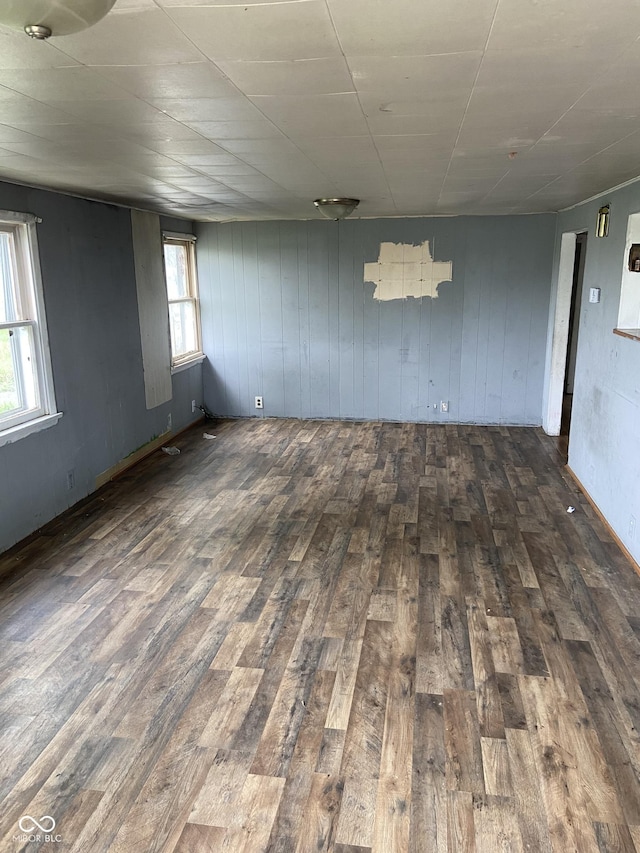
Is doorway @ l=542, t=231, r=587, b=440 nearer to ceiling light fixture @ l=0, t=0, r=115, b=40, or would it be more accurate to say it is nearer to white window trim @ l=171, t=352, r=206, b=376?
white window trim @ l=171, t=352, r=206, b=376

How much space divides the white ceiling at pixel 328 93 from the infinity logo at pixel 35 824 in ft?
7.84

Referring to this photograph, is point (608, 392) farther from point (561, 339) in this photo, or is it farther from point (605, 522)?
point (561, 339)

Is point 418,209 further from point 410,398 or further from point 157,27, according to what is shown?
point 157,27

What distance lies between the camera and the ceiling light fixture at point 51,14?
938 millimetres

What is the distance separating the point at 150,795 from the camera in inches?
84.4

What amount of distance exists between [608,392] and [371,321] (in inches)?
127

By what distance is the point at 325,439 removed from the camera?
6707mm

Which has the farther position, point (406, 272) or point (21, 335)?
point (406, 272)

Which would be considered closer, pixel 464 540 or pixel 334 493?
pixel 464 540

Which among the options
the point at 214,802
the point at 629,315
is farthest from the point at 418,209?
the point at 214,802

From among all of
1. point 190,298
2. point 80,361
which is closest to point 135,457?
point 80,361

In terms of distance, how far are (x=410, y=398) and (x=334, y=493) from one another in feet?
8.31

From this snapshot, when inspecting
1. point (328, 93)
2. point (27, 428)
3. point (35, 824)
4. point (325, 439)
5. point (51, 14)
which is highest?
point (328, 93)
